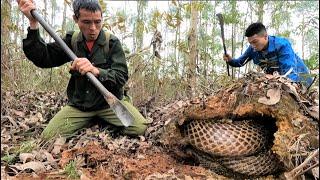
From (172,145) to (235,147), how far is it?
506 mm

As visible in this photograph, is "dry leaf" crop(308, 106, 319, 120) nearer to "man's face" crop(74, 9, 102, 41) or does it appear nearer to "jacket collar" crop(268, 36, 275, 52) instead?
"man's face" crop(74, 9, 102, 41)

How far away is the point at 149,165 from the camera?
275cm

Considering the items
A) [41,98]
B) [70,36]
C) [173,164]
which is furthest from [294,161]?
[41,98]

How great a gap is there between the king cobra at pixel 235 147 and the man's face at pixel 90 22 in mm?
1263

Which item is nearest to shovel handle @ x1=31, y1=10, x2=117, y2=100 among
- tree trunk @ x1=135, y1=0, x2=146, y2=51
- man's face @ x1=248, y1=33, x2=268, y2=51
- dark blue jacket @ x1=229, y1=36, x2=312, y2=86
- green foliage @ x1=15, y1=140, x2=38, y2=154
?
green foliage @ x1=15, y1=140, x2=38, y2=154

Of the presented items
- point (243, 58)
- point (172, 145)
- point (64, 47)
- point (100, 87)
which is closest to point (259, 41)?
point (243, 58)

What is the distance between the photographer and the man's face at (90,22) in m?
3.39

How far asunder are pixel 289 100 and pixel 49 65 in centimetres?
214

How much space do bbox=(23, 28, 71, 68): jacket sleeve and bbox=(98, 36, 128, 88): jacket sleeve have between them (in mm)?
486

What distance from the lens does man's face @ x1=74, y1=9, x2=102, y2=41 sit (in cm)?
339

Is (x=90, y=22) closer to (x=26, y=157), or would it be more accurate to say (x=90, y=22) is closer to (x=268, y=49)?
(x=26, y=157)

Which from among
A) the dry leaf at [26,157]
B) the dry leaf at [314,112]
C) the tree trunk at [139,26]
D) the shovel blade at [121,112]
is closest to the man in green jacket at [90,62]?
the shovel blade at [121,112]

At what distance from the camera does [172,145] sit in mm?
3041

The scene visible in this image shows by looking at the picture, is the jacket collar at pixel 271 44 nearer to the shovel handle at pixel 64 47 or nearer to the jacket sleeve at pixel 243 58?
the jacket sleeve at pixel 243 58
